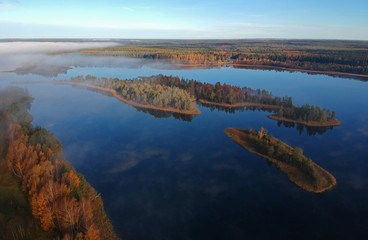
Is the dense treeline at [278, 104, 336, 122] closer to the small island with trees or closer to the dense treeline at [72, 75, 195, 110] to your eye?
the small island with trees

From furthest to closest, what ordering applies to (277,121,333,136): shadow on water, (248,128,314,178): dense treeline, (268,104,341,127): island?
(268,104,341,127): island → (277,121,333,136): shadow on water → (248,128,314,178): dense treeline

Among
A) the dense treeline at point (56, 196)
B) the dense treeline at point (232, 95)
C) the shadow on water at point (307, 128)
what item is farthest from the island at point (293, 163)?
the dense treeline at point (232, 95)

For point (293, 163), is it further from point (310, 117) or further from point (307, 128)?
point (310, 117)

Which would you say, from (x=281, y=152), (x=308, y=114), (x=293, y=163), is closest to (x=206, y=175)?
(x=281, y=152)

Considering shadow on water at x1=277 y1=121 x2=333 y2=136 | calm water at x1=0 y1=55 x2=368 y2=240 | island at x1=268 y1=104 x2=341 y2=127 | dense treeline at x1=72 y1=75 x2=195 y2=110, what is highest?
dense treeline at x1=72 y1=75 x2=195 y2=110

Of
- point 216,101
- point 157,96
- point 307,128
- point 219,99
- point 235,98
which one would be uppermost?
point 157,96

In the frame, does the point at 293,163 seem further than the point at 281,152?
No

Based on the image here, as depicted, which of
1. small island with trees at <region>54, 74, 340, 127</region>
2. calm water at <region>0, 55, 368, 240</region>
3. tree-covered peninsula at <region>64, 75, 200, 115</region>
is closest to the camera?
calm water at <region>0, 55, 368, 240</region>

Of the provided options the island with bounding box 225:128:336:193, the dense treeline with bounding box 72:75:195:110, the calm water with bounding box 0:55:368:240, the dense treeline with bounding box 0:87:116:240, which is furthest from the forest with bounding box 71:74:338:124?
the dense treeline with bounding box 0:87:116:240

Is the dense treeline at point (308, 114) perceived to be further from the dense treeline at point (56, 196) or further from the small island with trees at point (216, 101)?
the dense treeline at point (56, 196)
